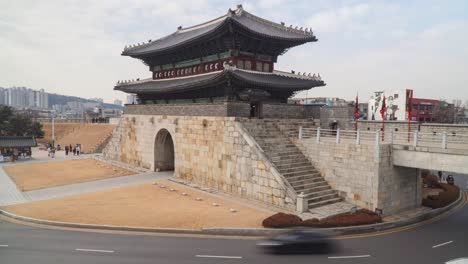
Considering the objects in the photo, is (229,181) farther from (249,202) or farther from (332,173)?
(332,173)

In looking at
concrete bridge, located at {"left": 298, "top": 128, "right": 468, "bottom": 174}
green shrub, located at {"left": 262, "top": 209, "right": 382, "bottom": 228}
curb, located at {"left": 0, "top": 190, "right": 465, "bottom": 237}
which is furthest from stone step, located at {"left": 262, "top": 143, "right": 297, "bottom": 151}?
curb, located at {"left": 0, "top": 190, "right": 465, "bottom": 237}

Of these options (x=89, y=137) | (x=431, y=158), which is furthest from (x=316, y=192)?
(x=89, y=137)

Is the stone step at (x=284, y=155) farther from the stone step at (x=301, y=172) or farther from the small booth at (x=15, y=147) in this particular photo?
the small booth at (x=15, y=147)

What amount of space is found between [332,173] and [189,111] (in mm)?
13143

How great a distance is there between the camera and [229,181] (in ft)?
75.3

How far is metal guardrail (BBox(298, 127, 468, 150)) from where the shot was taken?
57.5 feet

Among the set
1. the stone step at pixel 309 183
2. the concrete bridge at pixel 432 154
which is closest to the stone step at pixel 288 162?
the stone step at pixel 309 183

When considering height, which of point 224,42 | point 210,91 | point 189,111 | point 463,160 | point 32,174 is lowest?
point 32,174

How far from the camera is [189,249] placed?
13531mm

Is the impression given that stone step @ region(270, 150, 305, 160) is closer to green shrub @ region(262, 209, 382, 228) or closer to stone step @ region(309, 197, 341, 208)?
stone step @ region(309, 197, 341, 208)

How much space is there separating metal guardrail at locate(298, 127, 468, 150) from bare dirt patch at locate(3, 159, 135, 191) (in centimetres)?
1909

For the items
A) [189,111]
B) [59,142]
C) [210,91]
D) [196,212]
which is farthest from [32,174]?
[59,142]

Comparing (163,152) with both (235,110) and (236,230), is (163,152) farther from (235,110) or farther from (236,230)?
(236,230)

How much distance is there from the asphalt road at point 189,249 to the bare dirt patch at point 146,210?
1.62 meters
